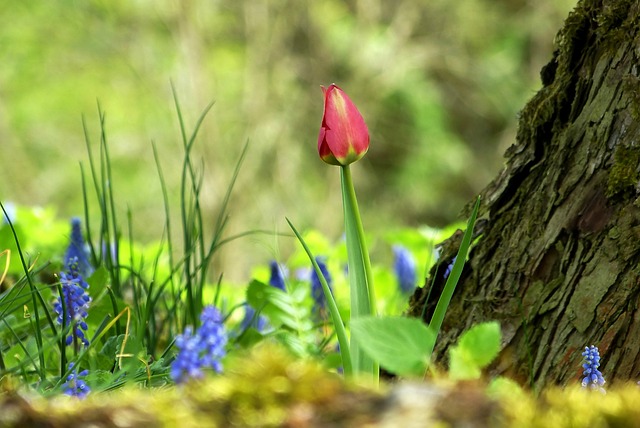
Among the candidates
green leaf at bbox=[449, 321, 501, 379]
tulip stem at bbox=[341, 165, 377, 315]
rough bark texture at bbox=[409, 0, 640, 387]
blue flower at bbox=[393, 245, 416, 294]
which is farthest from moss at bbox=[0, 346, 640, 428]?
blue flower at bbox=[393, 245, 416, 294]

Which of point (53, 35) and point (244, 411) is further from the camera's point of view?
point (53, 35)

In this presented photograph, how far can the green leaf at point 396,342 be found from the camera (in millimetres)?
755

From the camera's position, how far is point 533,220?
4.45ft

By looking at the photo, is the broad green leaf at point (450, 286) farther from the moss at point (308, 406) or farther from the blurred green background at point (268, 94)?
the blurred green background at point (268, 94)

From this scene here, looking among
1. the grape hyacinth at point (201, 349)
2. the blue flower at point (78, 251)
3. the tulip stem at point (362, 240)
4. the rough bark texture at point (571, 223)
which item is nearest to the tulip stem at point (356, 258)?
the tulip stem at point (362, 240)

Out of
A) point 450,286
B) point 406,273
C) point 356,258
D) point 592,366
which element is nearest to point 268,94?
point 406,273

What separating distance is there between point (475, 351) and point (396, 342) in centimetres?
8

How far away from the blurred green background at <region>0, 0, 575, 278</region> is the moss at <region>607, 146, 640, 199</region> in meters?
7.45

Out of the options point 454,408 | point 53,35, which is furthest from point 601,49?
point 53,35

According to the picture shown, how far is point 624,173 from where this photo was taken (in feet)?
4.05

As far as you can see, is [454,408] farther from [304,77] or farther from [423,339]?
[304,77]

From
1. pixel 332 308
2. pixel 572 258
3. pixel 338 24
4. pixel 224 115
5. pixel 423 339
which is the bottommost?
pixel 423 339

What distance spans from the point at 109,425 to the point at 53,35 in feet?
34.0

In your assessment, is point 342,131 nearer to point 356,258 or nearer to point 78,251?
point 356,258
